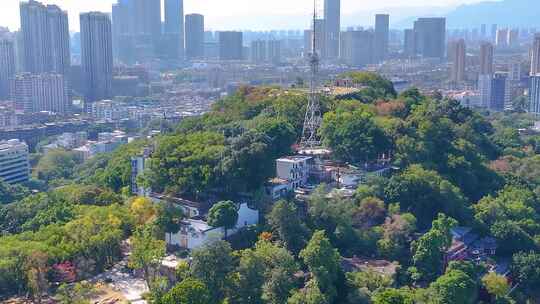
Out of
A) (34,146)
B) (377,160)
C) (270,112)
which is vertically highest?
(270,112)

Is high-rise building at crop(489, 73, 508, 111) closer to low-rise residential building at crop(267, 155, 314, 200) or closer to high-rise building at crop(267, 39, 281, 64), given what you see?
low-rise residential building at crop(267, 155, 314, 200)

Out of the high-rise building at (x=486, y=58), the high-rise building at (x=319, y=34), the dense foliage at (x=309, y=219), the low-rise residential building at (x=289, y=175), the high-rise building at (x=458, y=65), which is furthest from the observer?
the high-rise building at (x=458, y=65)

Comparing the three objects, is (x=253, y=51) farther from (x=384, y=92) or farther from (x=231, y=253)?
(x=231, y=253)

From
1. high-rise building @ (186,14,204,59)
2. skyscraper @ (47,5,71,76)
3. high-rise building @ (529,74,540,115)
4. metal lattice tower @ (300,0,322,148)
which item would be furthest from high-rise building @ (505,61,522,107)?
high-rise building @ (186,14,204,59)

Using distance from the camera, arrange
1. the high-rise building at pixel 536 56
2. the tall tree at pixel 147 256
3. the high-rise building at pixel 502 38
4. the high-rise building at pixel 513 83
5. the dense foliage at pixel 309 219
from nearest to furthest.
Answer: the dense foliage at pixel 309 219, the tall tree at pixel 147 256, the high-rise building at pixel 513 83, the high-rise building at pixel 536 56, the high-rise building at pixel 502 38

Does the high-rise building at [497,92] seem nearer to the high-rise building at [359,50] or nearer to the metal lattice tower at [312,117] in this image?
the high-rise building at [359,50]

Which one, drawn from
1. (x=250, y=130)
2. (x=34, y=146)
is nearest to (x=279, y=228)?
(x=250, y=130)

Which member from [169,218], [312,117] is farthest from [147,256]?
[312,117]

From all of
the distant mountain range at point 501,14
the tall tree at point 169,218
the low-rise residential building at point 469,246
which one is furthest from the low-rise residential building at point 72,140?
the distant mountain range at point 501,14
